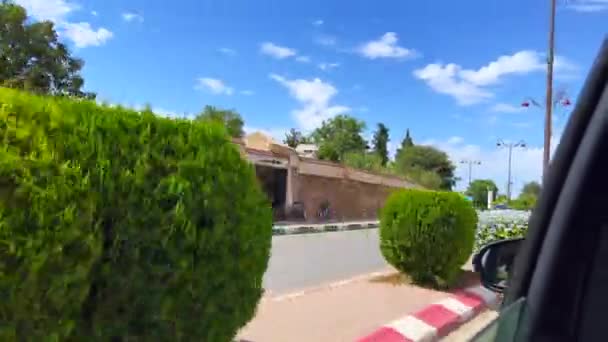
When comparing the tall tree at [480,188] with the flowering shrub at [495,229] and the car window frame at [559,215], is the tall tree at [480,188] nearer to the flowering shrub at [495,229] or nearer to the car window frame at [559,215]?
the flowering shrub at [495,229]

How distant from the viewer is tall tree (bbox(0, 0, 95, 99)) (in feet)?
68.0

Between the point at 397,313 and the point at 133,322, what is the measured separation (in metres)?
5.02

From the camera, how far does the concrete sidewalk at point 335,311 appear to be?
5.70m

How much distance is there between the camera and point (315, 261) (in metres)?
13.8

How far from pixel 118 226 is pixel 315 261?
1147 cm

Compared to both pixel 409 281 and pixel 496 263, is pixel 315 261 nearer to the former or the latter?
pixel 409 281

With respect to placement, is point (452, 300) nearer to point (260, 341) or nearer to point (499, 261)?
point (260, 341)

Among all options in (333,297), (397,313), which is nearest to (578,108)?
(397,313)

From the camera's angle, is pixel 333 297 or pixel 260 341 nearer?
pixel 260 341

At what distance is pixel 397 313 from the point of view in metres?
7.19

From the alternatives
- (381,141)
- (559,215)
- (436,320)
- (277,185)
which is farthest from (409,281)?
(381,141)

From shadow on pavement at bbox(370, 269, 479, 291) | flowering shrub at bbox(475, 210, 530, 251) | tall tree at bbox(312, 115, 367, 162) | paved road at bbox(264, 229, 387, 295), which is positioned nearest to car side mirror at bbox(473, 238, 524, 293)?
paved road at bbox(264, 229, 387, 295)

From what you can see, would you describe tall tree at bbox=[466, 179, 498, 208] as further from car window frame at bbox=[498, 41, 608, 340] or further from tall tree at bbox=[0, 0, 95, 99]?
car window frame at bbox=[498, 41, 608, 340]

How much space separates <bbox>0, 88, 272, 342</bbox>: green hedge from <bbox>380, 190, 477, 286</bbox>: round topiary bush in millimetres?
5765
